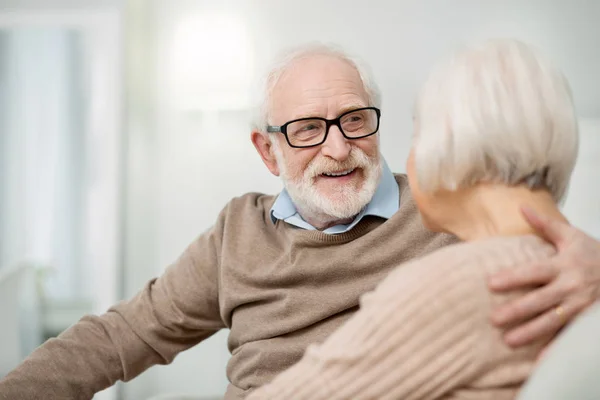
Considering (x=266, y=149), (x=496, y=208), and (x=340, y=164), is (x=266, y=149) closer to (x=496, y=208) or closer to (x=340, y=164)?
(x=340, y=164)

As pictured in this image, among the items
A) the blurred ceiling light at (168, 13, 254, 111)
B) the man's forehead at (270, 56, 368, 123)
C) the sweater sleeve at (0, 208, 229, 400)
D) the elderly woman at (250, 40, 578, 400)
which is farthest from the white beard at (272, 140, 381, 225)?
the blurred ceiling light at (168, 13, 254, 111)

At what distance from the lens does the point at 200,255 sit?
1.85m

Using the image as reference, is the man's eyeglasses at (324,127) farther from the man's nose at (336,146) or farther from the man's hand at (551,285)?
the man's hand at (551,285)

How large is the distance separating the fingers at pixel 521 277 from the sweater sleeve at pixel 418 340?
0.7 inches

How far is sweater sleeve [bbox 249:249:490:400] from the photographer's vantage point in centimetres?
87

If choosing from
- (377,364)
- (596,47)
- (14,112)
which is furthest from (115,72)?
(377,364)

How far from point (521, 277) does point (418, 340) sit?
16 cm

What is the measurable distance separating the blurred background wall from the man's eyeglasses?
33.6 inches

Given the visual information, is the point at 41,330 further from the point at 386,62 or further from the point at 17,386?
the point at 386,62

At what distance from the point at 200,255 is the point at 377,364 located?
1.04 metres

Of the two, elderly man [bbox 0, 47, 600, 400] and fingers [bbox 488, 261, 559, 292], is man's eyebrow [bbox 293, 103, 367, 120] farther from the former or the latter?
fingers [bbox 488, 261, 559, 292]

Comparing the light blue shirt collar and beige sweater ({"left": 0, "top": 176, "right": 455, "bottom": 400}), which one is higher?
the light blue shirt collar

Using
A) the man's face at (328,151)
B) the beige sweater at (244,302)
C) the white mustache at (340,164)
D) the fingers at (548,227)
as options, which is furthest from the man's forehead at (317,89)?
the fingers at (548,227)

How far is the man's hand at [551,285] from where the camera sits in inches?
34.6
